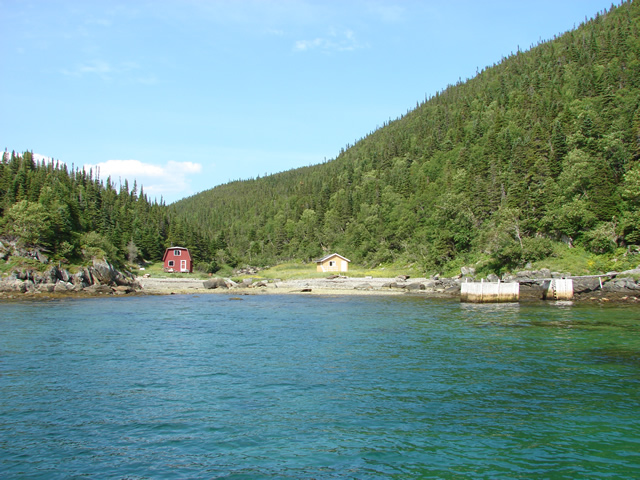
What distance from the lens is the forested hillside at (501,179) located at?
56.3 metres

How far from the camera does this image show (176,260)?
308ft

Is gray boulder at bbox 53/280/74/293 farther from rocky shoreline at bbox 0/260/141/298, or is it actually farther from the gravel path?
the gravel path

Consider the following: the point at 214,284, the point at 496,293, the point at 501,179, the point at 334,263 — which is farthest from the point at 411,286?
the point at 501,179

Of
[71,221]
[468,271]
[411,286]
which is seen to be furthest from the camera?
[71,221]

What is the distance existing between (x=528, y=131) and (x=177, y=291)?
84924 millimetres

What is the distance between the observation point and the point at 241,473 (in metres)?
8.76

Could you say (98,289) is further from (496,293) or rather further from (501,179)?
(501,179)

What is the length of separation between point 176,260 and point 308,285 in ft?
124

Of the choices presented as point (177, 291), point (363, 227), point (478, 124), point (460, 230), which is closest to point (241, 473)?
point (177, 291)

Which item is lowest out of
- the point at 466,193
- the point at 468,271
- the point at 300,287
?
the point at 300,287

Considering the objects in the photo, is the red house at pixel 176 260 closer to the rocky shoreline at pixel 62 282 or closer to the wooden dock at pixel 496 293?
the rocky shoreline at pixel 62 282

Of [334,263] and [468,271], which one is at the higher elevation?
[334,263]

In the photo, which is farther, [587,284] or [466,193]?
[466,193]

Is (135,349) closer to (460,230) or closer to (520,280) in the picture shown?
(520,280)
